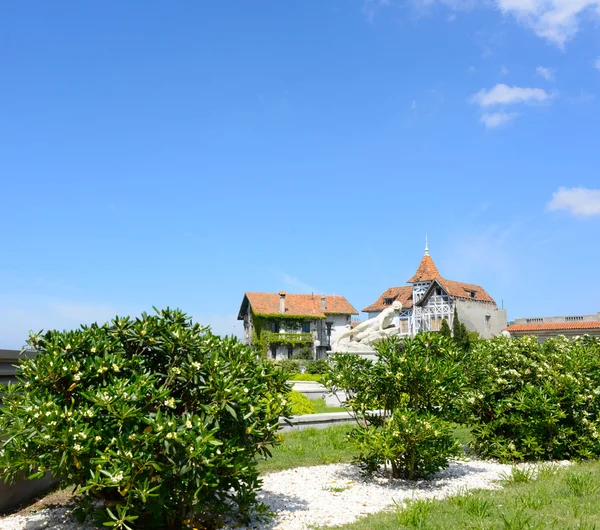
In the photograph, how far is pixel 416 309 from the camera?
5466 centimetres

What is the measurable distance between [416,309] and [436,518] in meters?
49.9

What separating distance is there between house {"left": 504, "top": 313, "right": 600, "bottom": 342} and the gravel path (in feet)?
138

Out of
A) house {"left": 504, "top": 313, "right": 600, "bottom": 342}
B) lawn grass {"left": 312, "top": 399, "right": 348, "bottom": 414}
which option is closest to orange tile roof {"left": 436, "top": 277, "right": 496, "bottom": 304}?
house {"left": 504, "top": 313, "right": 600, "bottom": 342}

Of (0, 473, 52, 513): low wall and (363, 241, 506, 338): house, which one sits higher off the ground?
(363, 241, 506, 338): house

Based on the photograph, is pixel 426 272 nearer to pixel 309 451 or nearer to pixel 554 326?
pixel 554 326

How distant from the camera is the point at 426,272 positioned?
55.0 meters

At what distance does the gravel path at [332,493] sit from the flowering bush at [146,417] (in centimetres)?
68

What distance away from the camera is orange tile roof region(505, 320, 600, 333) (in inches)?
1902

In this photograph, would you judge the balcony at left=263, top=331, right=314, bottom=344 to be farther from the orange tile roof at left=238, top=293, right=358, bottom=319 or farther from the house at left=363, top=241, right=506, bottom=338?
the house at left=363, top=241, right=506, bottom=338

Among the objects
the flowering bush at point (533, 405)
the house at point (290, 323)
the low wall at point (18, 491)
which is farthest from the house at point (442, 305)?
the low wall at point (18, 491)

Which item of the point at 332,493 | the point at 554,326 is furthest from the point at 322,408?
the point at 554,326

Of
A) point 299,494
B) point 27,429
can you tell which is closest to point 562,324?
point 299,494

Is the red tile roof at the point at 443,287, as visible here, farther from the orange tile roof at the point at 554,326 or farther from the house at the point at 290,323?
the house at the point at 290,323

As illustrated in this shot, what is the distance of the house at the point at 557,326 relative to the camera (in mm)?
48125
